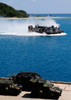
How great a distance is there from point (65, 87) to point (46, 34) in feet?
275

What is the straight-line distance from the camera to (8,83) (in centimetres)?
1686

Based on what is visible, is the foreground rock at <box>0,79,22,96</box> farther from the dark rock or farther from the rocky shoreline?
the dark rock

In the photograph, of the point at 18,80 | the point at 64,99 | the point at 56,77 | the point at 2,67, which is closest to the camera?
Answer: the point at 64,99

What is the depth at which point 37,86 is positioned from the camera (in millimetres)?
16656

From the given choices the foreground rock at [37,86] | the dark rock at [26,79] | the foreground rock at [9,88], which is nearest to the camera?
the foreground rock at [37,86]

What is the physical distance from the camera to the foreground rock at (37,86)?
642 inches

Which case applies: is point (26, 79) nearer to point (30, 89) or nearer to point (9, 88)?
point (30, 89)

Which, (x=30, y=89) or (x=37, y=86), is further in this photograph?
(x=30, y=89)

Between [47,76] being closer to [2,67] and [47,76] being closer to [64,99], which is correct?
[2,67]

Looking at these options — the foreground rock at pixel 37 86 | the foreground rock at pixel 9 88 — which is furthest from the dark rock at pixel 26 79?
the foreground rock at pixel 9 88

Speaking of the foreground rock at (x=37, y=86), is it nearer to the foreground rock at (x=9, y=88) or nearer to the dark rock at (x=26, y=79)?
the dark rock at (x=26, y=79)

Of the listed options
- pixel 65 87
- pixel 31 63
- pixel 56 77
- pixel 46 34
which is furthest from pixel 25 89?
pixel 46 34

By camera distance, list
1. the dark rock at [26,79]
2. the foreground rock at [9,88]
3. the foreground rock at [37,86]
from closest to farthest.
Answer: the foreground rock at [37,86]
the foreground rock at [9,88]
the dark rock at [26,79]

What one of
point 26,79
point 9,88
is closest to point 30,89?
point 26,79
